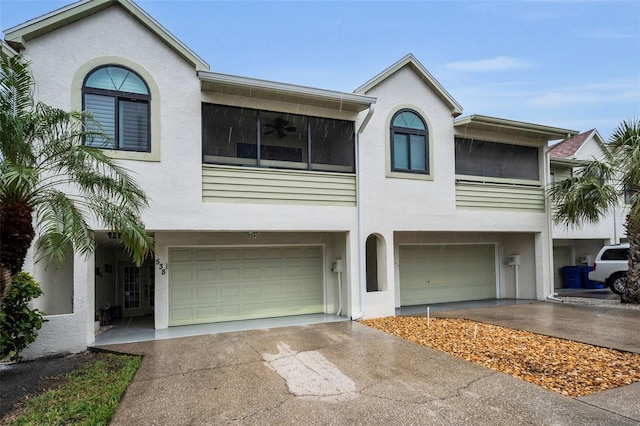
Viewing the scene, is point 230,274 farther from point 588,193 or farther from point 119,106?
point 588,193

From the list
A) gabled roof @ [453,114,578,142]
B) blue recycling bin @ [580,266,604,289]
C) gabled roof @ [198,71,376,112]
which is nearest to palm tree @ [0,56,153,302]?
gabled roof @ [198,71,376,112]

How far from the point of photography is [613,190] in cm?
1221

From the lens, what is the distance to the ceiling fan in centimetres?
1109

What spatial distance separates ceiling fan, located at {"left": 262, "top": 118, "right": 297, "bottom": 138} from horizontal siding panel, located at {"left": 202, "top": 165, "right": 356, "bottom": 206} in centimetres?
199

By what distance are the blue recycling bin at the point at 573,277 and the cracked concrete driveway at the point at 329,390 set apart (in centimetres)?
1308

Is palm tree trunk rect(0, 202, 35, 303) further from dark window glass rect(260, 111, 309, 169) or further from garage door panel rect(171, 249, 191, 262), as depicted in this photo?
dark window glass rect(260, 111, 309, 169)

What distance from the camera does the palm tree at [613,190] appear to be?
1159 centimetres

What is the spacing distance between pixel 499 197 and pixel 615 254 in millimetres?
5393

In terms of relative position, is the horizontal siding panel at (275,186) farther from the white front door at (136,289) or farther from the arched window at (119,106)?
the white front door at (136,289)

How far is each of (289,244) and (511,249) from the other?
27.1 ft

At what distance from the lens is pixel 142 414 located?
4.74 metres

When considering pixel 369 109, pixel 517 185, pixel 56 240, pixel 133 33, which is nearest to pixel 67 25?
pixel 133 33

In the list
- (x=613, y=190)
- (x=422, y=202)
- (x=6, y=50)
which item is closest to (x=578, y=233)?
(x=613, y=190)

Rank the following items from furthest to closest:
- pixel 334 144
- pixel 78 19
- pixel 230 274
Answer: pixel 334 144 < pixel 230 274 < pixel 78 19
